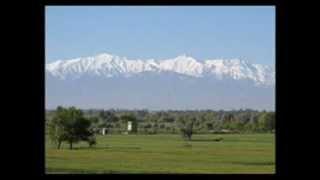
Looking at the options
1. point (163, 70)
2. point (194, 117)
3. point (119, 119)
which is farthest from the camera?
point (194, 117)

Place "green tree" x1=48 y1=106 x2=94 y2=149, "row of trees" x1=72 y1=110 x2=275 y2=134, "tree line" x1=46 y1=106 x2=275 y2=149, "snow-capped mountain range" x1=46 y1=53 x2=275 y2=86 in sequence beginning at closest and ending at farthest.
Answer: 1. "snow-capped mountain range" x1=46 y1=53 x2=275 y2=86
2. "green tree" x1=48 y1=106 x2=94 y2=149
3. "tree line" x1=46 y1=106 x2=275 y2=149
4. "row of trees" x1=72 y1=110 x2=275 y2=134

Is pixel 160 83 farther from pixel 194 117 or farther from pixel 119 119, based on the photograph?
pixel 119 119

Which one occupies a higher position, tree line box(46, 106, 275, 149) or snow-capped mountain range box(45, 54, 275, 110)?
snow-capped mountain range box(45, 54, 275, 110)

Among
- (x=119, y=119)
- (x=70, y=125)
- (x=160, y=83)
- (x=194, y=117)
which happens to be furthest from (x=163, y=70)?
(x=160, y=83)

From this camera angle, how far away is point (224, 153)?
37156 millimetres

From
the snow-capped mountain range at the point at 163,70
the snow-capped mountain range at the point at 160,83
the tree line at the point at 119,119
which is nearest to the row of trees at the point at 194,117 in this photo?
the tree line at the point at 119,119

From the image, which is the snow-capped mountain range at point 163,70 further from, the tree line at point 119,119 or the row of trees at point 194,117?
the row of trees at point 194,117

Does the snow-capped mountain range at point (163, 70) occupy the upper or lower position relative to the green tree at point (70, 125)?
upper

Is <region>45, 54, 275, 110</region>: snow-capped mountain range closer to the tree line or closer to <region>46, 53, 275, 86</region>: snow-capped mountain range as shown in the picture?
<region>46, 53, 275, 86</region>: snow-capped mountain range

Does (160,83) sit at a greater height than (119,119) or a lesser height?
greater

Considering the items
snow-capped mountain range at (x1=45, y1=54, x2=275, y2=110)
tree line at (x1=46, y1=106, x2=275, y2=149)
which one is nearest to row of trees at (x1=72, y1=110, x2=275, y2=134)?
tree line at (x1=46, y1=106, x2=275, y2=149)
